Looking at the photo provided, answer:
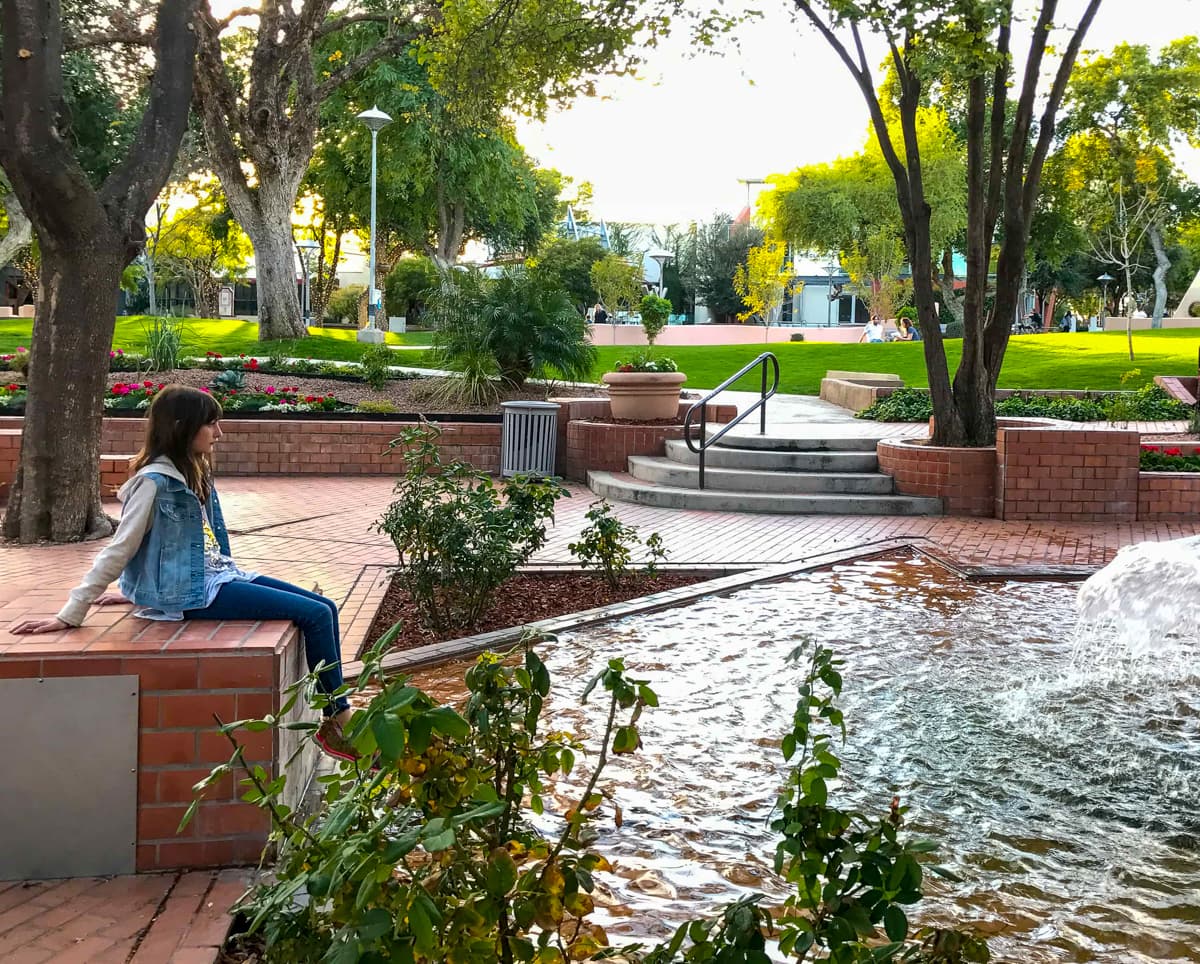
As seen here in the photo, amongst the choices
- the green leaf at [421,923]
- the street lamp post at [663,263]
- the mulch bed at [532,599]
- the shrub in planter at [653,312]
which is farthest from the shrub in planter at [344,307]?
the green leaf at [421,923]

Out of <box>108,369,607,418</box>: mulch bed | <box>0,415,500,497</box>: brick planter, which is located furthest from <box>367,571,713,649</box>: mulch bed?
<box>108,369,607,418</box>: mulch bed

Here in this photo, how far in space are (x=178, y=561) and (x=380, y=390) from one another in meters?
13.4

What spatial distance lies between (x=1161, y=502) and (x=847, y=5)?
5585mm

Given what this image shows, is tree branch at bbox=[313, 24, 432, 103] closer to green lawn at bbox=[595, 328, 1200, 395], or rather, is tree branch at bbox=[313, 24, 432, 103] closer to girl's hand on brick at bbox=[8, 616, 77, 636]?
green lawn at bbox=[595, 328, 1200, 395]

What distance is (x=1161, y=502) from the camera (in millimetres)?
11234

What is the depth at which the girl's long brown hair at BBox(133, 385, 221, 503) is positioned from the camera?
155 inches

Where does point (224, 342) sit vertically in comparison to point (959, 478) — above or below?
above

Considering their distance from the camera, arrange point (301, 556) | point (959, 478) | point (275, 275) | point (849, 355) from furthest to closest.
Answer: point (849, 355) → point (275, 275) → point (959, 478) → point (301, 556)

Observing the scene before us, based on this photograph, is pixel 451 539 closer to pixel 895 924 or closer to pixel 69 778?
pixel 69 778

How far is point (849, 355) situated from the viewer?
27.9 meters

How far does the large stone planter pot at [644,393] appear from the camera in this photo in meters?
13.9

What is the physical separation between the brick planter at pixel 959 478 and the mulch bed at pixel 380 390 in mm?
5420

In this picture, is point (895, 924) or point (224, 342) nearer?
point (895, 924)

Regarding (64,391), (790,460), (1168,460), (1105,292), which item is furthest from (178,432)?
(1105,292)
